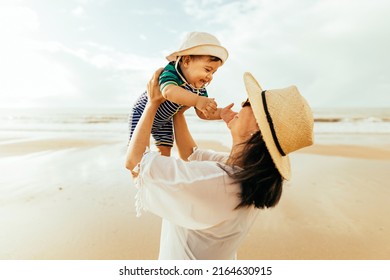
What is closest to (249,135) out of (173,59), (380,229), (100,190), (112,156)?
(173,59)

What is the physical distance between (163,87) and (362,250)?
2.65 m

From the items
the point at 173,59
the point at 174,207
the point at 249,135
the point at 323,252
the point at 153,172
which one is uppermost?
the point at 173,59

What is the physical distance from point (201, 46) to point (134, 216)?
8.17ft

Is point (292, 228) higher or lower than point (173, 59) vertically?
lower

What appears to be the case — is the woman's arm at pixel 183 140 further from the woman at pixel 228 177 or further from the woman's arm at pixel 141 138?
the woman at pixel 228 177

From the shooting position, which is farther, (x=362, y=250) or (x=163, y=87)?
(x=362, y=250)

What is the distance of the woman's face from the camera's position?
1.50 metres

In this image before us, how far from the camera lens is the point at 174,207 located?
1.34 metres

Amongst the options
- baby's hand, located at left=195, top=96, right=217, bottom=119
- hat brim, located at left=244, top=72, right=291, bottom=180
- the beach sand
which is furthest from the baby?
the beach sand

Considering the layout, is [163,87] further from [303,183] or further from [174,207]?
[303,183]

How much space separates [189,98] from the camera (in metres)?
1.78

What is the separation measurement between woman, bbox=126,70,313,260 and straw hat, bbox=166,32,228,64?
1.95 feet
